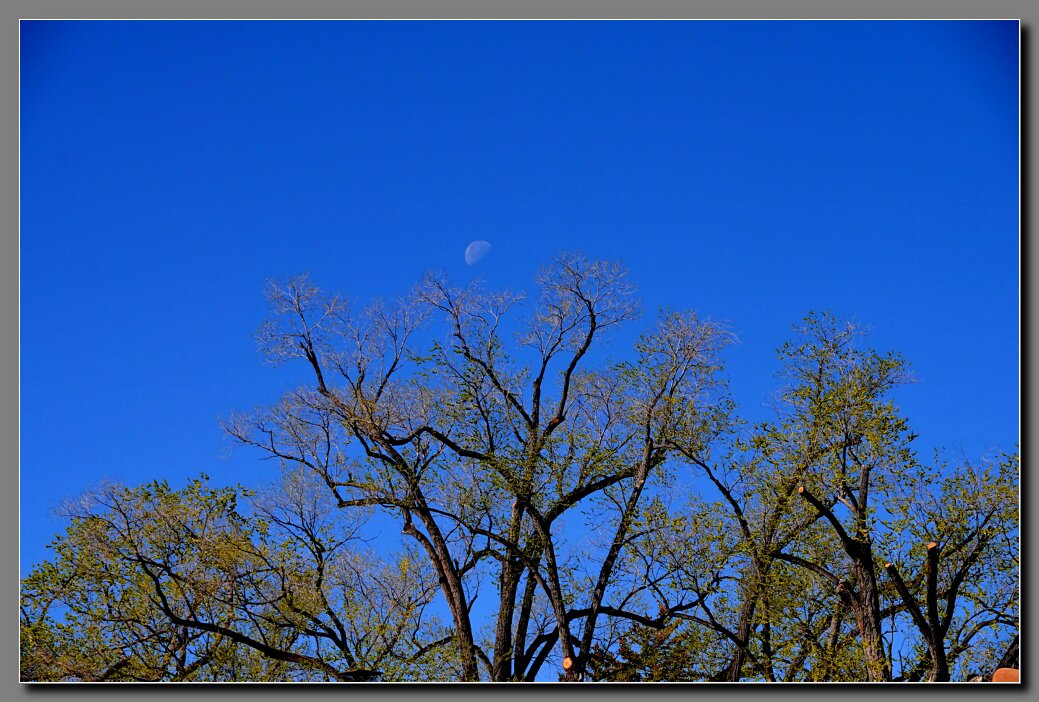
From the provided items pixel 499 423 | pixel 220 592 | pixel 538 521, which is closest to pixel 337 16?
pixel 499 423

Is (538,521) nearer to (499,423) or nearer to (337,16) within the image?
(499,423)

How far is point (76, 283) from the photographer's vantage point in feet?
26.9

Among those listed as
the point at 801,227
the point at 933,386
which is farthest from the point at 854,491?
the point at 801,227

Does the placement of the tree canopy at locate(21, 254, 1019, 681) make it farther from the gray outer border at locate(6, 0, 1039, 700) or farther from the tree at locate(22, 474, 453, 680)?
the gray outer border at locate(6, 0, 1039, 700)

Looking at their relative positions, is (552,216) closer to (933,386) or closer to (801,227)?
(801,227)

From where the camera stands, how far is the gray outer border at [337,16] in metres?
6.27

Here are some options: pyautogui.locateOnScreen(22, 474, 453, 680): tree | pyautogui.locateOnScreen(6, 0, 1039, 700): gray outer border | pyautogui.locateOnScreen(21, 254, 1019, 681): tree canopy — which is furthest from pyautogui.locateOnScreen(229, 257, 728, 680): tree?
pyautogui.locateOnScreen(6, 0, 1039, 700): gray outer border

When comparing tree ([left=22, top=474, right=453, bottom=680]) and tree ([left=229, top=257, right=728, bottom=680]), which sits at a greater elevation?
tree ([left=229, top=257, right=728, bottom=680])

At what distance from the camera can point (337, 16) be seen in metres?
6.82

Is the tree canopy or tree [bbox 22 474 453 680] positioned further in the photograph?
tree [bbox 22 474 453 680]

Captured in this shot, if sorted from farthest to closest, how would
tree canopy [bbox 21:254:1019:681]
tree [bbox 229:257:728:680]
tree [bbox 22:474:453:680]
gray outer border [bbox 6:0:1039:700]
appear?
tree [bbox 229:257:728:680], tree [bbox 22:474:453:680], tree canopy [bbox 21:254:1019:681], gray outer border [bbox 6:0:1039:700]

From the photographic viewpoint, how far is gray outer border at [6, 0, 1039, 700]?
247 inches

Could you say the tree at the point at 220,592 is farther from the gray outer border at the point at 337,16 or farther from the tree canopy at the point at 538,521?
the gray outer border at the point at 337,16

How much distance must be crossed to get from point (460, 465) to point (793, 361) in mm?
3482
